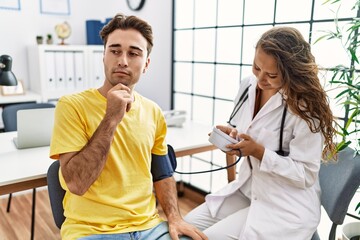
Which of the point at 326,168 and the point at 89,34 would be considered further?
the point at 89,34

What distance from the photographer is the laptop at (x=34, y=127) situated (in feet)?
5.85

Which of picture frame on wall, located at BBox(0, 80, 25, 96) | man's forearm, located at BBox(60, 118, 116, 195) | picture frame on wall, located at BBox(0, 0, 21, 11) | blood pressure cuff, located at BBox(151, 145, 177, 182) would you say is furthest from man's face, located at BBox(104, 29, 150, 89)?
picture frame on wall, located at BBox(0, 0, 21, 11)

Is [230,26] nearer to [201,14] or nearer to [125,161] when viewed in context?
[201,14]

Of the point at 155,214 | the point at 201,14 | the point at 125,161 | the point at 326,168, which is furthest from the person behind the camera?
the point at 201,14

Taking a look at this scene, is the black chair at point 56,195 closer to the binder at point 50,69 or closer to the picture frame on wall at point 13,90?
the binder at point 50,69

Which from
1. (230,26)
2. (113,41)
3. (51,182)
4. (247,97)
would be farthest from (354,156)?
(230,26)

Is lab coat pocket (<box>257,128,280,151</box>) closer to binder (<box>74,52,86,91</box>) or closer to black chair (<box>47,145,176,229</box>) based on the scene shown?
black chair (<box>47,145,176,229</box>)

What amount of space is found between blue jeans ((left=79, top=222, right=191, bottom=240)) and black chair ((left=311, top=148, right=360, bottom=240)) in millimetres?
656

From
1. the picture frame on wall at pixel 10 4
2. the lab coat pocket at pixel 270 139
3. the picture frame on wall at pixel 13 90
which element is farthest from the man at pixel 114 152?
the picture frame on wall at pixel 10 4

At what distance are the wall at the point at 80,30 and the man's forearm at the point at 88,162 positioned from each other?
2.20 meters

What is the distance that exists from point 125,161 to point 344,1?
59.7 inches

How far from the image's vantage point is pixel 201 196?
3.02 metres

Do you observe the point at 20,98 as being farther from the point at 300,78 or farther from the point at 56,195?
the point at 300,78

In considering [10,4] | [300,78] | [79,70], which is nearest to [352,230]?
[300,78]
